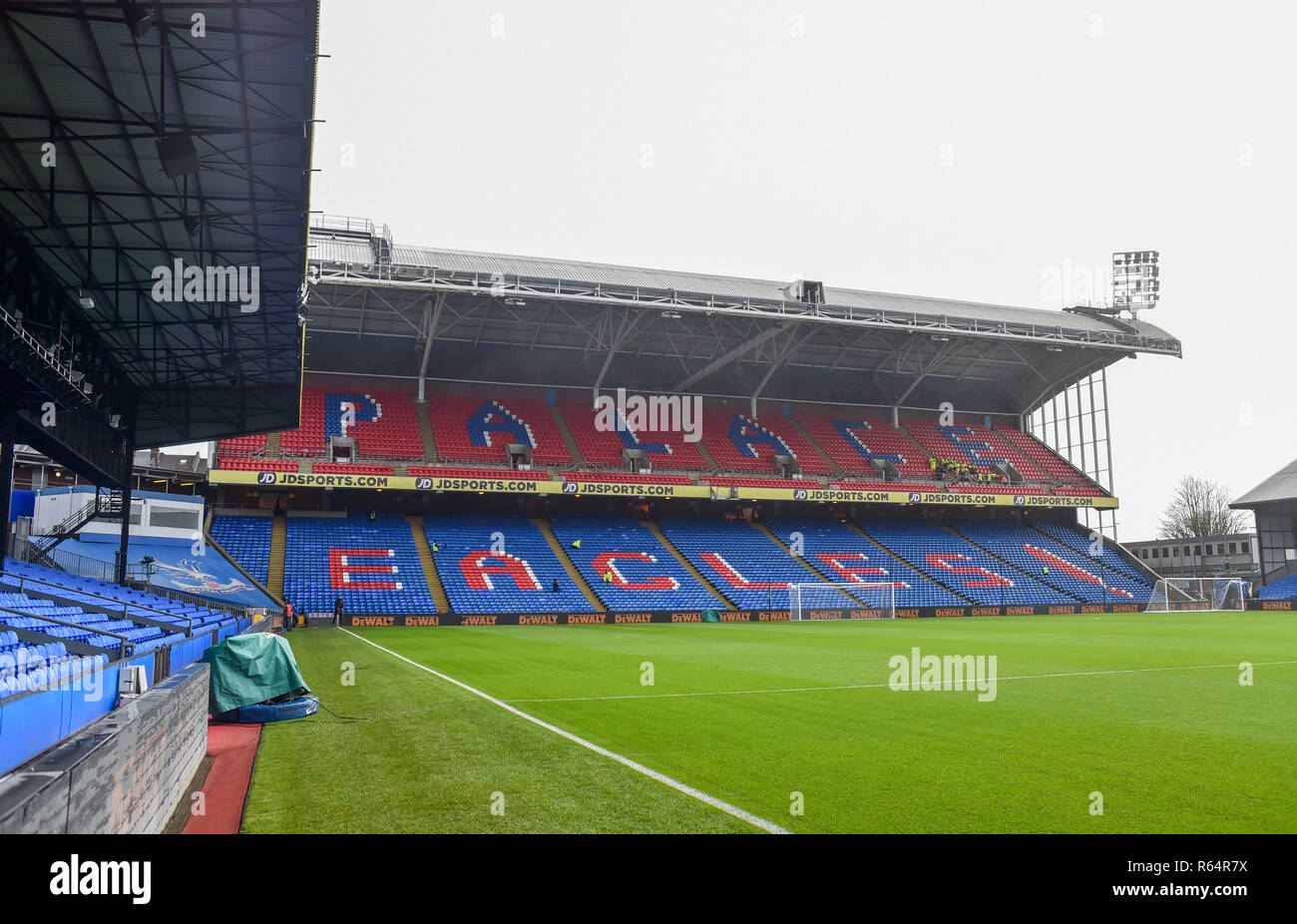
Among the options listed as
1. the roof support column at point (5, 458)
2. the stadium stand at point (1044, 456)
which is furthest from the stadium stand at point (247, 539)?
the stadium stand at point (1044, 456)

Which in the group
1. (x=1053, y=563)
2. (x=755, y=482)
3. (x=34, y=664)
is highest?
(x=755, y=482)

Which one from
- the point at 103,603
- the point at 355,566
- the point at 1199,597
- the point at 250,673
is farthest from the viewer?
the point at 1199,597

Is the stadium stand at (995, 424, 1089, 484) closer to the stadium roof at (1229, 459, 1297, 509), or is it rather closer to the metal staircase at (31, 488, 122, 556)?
the stadium roof at (1229, 459, 1297, 509)

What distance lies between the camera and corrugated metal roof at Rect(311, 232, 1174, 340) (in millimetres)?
43062

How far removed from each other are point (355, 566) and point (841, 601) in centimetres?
2436

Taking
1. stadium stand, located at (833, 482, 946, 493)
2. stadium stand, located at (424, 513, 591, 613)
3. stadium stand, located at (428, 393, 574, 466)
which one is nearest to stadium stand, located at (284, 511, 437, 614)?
stadium stand, located at (424, 513, 591, 613)

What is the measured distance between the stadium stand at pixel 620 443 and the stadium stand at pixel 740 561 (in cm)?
361

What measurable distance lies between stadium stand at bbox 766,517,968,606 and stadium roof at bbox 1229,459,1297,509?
26.8 m

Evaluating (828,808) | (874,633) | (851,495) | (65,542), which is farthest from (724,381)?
(828,808)

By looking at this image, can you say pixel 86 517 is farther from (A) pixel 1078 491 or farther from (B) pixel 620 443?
(A) pixel 1078 491

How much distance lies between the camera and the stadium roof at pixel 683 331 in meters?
42.8

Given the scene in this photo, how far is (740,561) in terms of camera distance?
47281mm

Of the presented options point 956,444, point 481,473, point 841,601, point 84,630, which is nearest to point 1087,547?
point 956,444

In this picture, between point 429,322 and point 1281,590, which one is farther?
point 1281,590
